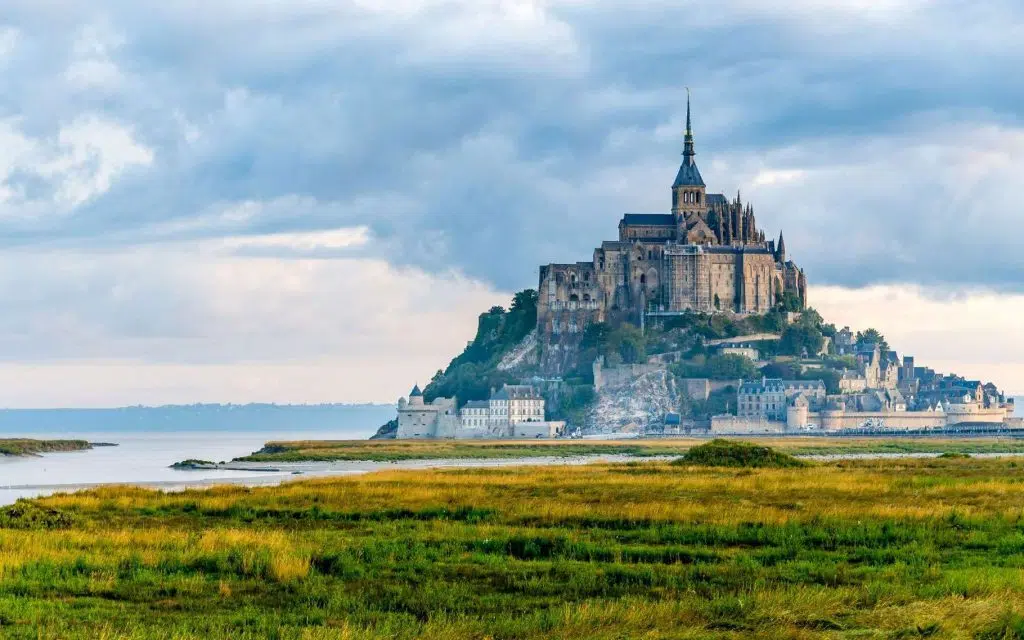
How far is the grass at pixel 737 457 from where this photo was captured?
63.5 m

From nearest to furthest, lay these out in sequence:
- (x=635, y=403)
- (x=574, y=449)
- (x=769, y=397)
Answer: (x=574, y=449), (x=769, y=397), (x=635, y=403)

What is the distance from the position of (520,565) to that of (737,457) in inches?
1577

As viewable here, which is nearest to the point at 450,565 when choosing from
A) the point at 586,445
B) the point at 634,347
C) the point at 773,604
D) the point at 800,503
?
the point at 773,604

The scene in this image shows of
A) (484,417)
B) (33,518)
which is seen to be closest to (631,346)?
(484,417)

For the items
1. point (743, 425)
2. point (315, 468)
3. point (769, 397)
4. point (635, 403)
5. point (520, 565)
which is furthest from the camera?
point (635, 403)

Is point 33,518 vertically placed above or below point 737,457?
below

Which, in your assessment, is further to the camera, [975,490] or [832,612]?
[975,490]

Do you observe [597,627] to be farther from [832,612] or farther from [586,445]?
[586,445]

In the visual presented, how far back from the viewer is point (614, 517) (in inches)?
1326

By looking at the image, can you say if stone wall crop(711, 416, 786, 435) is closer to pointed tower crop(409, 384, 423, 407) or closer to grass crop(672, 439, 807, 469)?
pointed tower crop(409, 384, 423, 407)

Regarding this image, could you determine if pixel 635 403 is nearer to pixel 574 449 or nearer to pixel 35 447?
pixel 574 449

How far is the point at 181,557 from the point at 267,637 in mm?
7108

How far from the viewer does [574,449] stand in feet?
456

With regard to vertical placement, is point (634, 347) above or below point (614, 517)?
above
